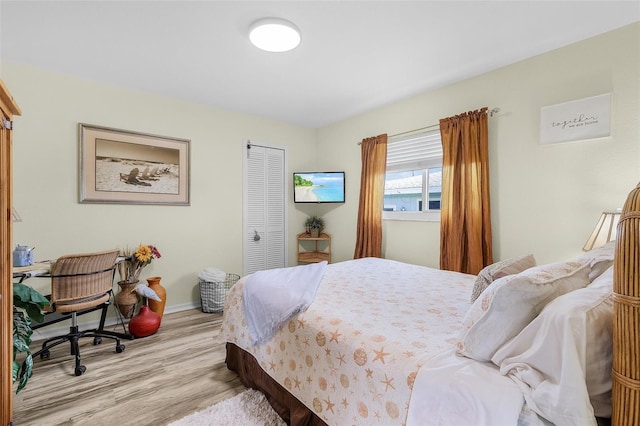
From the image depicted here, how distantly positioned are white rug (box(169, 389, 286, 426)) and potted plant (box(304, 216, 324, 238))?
284cm

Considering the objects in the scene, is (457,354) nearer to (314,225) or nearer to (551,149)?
(551,149)

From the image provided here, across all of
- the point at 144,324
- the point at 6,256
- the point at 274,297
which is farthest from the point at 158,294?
the point at 274,297

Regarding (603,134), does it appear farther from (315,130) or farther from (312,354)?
(315,130)

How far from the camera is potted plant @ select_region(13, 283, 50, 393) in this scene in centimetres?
154

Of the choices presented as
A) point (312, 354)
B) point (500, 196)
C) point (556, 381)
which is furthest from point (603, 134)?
point (312, 354)

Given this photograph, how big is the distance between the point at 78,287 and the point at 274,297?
1.68 meters

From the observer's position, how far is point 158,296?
3.08m

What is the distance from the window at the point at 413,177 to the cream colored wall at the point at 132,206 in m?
1.69

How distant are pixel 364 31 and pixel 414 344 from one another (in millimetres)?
2156

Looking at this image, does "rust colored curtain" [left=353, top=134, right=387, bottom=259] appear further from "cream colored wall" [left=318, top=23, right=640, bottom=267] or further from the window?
"cream colored wall" [left=318, top=23, right=640, bottom=267]

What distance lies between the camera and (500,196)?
2.69m

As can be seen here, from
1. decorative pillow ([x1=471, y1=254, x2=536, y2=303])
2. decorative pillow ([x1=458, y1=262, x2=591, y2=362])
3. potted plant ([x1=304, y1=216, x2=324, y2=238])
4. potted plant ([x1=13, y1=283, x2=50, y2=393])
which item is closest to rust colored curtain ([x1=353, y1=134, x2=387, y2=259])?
potted plant ([x1=304, y1=216, x2=324, y2=238])

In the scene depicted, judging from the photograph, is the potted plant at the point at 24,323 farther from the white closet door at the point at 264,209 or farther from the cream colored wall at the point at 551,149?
the cream colored wall at the point at 551,149

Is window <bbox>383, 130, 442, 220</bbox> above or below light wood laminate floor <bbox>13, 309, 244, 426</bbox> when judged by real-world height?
above
